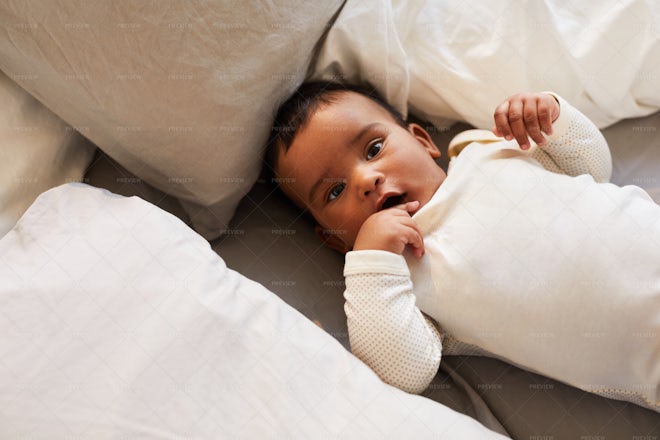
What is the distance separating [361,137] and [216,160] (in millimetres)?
258

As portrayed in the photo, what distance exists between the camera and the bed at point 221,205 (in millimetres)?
758

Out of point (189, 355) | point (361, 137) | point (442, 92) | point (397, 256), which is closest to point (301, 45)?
point (361, 137)

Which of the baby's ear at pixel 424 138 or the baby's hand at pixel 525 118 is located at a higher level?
the baby's hand at pixel 525 118

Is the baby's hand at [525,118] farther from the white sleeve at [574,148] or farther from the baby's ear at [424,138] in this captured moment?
the baby's ear at [424,138]

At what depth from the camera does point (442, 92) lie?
1.19m

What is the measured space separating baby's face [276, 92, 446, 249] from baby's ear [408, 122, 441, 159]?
0.05 metres

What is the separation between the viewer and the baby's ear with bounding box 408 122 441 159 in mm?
1162

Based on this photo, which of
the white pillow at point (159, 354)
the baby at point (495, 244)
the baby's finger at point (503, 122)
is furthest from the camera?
the baby's finger at point (503, 122)

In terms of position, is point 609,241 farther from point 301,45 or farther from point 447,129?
point 301,45

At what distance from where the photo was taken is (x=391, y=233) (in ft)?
3.15

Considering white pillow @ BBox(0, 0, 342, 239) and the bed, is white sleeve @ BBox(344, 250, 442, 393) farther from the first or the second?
white pillow @ BBox(0, 0, 342, 239)

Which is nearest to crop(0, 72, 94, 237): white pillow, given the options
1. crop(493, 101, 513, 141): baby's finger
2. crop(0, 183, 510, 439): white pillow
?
Result: crop(0, 183, 510, 439): white pillow

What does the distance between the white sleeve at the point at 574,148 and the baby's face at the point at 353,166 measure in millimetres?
198

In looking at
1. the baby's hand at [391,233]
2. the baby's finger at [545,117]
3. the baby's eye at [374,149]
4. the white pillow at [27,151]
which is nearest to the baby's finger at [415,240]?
the baby's hand at [391,233]
